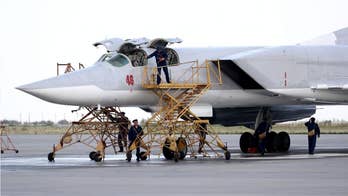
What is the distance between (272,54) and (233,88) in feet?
4.78

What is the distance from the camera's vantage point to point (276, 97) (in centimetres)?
2720

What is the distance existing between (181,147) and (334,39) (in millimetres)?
7202

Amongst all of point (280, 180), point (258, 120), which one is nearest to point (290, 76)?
point (258, 120)

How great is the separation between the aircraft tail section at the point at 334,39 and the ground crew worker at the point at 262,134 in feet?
9.57

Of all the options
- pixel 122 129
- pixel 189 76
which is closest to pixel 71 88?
pixel 122 129

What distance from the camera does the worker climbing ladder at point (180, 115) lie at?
969 inches

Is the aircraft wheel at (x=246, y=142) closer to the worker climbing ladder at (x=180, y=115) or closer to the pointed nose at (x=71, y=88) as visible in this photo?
the worker climbing ladder at (x=180, y=115)

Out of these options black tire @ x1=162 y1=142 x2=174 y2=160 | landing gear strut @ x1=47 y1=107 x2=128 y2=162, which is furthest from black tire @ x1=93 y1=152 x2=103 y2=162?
black tire @ x1=162 y1=142 x2=174 y2=160

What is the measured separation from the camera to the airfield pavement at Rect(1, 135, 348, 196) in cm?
1500

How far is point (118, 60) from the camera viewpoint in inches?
990

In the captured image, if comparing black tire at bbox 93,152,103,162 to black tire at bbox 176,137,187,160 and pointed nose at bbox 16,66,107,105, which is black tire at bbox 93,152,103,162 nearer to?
pointed nose at bbox 16,66,107,105

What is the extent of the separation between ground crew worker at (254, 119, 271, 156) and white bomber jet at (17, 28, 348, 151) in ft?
2.09

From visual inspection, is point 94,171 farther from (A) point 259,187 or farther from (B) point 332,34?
(B) point 332,34

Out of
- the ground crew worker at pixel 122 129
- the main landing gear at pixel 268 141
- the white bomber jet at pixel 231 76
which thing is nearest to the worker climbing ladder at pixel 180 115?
the white bomber jet at pixel 231 76
